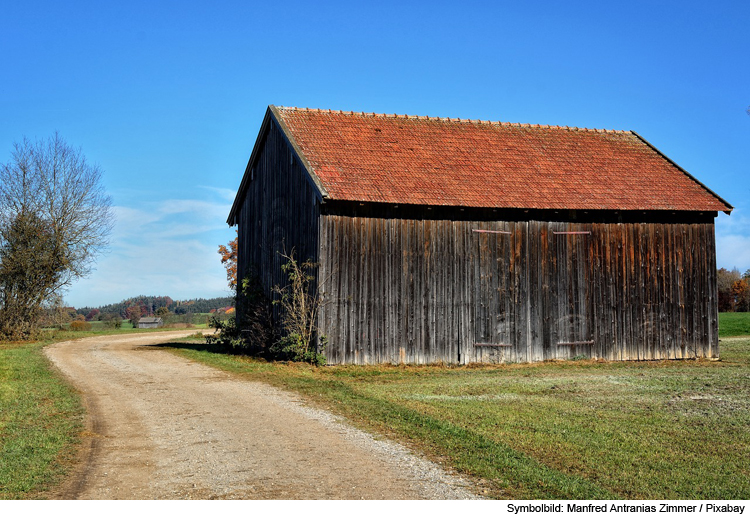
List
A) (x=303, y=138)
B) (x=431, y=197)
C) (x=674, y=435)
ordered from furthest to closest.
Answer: (x=303, y=138) → (x=431, y=197) → (x=674, y=435)

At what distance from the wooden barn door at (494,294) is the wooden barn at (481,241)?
42 mm

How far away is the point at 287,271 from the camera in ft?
71.4

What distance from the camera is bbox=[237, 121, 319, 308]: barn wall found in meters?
21.0

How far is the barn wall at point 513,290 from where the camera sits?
20.1 m

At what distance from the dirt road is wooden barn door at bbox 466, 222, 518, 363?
27.9 feet

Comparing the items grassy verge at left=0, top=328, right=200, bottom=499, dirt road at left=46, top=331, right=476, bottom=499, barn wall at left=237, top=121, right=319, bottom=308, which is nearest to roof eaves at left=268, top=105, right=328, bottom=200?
barn wall at left=237, top=121, right=319, bottom=308

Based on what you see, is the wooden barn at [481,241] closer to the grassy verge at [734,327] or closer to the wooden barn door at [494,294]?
the wooden barn door at [494,294]

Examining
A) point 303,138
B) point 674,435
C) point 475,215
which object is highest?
point 303,138

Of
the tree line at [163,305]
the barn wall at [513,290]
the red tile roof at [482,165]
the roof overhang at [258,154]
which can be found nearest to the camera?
the roof overhang at [258,154]

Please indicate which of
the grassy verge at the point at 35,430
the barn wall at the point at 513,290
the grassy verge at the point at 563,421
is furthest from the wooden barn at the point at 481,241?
the grassy verge at the point at 35,430

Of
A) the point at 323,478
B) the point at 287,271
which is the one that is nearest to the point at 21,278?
the point at 287,271

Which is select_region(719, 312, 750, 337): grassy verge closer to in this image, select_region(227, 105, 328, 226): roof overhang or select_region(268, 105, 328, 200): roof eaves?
select_region(227, 105, 328, 226): roof overhang
